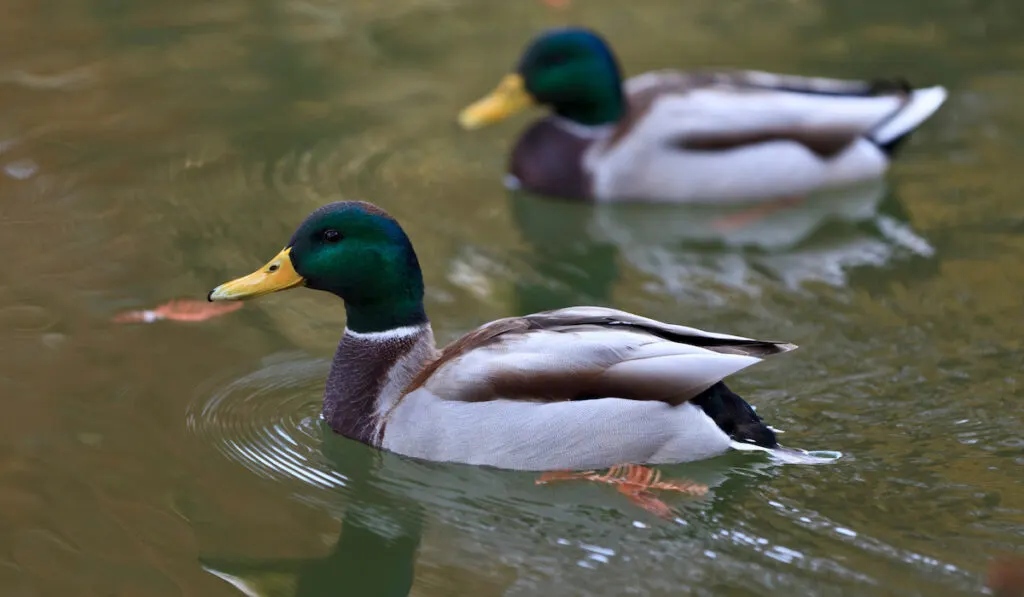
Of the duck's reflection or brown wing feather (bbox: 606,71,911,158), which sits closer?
the duck's reflection

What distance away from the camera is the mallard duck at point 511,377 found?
520cm

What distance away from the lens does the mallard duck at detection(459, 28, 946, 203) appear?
8.51 meters

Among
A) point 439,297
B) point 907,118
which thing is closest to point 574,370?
point 439,297

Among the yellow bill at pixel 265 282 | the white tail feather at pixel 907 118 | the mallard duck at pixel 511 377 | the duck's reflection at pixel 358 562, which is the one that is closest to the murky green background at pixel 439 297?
the duck's reflection at pixel 358 562

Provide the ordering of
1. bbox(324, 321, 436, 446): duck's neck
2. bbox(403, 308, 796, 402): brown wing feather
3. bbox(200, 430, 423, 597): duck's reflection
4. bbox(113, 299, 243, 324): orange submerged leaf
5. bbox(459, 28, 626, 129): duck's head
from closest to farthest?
bbox(200, 430, 423, 597): duck's reflection, bbox(403, 308, 796, 402): brown wing feather, bbox(324, 321, 436, 446): duck's neck, bbox(113, 299, 243, 324): orange submerged leaf, bbox(459, 28, 626, 129): duck's head

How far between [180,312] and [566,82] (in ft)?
9.86

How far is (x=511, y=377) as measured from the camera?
519cm

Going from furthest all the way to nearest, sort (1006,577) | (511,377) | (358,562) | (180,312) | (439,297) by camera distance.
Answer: (439,297) < (180,312) < (511,377) < (358,562) < (1006,577)

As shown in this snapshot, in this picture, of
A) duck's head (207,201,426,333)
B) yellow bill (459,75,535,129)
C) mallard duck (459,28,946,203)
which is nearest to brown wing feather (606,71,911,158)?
mallard duck (459,28,946,203)

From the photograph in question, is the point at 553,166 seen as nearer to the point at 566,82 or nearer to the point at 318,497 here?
the point at 566,82

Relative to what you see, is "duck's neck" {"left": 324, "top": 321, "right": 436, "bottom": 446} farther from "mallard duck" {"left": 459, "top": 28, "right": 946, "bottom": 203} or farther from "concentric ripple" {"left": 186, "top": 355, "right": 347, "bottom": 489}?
"mallard duck" {"left": 459, "top": 28, "right": 946, "bottom": 203}

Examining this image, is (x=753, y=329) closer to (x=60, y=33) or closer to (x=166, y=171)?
(x=166, y=171)

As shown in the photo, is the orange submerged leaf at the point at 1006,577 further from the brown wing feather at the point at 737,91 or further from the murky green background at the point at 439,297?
the brown wing feather at the point at 737,91

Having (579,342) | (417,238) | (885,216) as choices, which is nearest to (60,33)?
(417,238)
